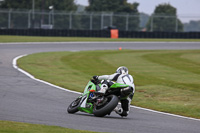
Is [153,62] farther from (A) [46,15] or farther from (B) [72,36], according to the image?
(A) [46,15]

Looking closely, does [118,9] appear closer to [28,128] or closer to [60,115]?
[60,115]

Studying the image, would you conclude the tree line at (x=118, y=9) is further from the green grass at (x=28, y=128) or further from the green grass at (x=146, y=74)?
the green grass at (x=28, y=128)

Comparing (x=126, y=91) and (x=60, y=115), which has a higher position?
(x=126, y=91)

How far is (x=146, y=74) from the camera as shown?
64.1ft

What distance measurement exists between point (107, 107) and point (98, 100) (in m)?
0.46

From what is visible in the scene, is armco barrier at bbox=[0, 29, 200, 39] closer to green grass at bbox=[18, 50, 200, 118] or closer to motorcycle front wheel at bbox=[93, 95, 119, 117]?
green grass at bbox=[18, 50, 200, 118]

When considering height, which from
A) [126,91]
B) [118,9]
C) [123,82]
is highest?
[118,9]

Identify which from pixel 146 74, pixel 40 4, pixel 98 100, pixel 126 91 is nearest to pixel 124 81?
pixel 126 91

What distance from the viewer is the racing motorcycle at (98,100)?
9.03 m

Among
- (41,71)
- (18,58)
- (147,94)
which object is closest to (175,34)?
(18,58)

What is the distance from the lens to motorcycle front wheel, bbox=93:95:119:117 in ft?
29.4

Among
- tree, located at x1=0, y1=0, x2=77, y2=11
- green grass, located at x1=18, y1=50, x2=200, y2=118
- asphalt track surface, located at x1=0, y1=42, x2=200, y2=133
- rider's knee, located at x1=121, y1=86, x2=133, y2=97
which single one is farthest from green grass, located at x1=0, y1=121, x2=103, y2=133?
tree, located at x1=0, y1=0, x2=77, y2=11

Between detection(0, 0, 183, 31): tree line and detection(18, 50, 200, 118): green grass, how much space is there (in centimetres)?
2547

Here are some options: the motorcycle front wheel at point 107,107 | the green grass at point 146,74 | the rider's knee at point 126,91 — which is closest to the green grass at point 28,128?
the motorcycle front wheel at point 107,107
